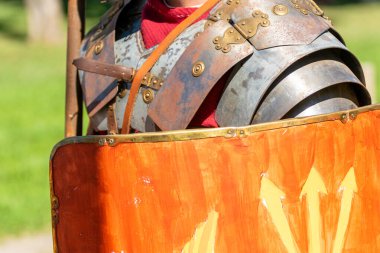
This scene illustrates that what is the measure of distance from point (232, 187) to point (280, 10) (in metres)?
0.53

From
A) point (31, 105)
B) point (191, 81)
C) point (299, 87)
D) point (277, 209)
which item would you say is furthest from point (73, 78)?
point (31, 105)

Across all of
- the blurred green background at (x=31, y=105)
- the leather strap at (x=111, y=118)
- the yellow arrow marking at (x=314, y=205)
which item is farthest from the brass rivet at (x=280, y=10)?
the blurred green background at (x=31, y=105)

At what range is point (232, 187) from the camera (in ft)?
7.23

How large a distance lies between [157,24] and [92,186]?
64 centimetres

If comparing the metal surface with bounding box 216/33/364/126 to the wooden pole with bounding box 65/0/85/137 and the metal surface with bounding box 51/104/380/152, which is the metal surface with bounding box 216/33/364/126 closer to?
the metal surface with bounding box 51/104/380/152

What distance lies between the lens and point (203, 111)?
2.50 meters

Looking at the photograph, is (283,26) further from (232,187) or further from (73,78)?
(73,78)

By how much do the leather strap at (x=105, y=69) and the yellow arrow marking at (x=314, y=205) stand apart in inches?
25.5

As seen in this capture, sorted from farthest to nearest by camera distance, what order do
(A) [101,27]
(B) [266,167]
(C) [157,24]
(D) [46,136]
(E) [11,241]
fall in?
(D) [46,136]
(E) [11,241]
(A) [101,27]
(C) [157,24]
(B) [266,167]

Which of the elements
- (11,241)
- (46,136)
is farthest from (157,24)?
(46,136)

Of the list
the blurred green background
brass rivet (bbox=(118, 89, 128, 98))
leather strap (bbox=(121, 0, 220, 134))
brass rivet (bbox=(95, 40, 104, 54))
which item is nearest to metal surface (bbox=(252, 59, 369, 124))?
leather strap (bbox=(121, 0, 220, 134))

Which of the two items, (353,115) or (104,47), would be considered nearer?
(353,115)

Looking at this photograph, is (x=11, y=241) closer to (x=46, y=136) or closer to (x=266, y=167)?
(x=46, y=136)

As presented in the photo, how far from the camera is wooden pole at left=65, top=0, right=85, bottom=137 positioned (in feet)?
10.2
